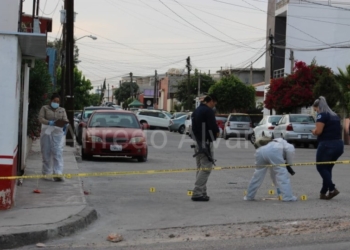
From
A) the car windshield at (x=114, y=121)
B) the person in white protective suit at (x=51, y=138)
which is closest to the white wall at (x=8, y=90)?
the person in white protective suit at (x=51, y=138)

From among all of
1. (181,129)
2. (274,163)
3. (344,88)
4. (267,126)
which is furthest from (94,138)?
(181,129)

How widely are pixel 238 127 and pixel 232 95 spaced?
2122cm

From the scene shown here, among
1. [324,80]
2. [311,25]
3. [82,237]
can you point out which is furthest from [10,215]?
[311,25]

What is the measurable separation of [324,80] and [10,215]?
28738 mm

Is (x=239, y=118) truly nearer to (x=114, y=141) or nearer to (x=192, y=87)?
(x=114, y=141)

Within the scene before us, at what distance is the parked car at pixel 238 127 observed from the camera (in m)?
39.4

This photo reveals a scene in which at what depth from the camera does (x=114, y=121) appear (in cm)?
2156

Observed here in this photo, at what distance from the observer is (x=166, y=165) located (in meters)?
20.4

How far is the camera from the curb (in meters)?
8.57

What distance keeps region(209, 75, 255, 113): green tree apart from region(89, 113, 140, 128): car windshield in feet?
126

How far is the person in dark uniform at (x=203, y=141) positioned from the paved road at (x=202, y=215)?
1.06 ft

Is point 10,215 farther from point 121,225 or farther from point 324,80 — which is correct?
point 324,80

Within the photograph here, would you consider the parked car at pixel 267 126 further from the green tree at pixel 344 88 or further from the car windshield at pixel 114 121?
the car windshield at pixel 114 121

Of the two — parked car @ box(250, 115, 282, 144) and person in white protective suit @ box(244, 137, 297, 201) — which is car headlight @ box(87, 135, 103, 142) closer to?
person in white protective suit @ box(244, 137, 297, 201)
